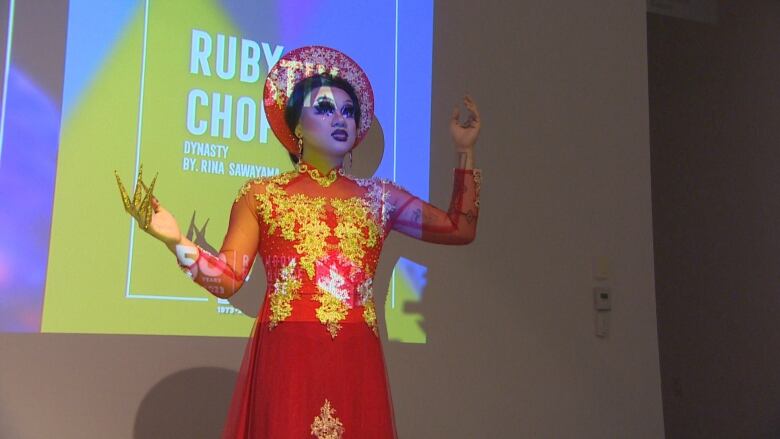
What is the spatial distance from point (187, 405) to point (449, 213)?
122 centimetres

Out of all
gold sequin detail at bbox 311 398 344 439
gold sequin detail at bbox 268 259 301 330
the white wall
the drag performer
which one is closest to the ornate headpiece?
the drag performer

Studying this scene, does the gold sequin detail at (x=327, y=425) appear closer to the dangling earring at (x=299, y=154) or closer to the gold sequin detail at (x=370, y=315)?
the gold sequin detail at (x=370, y=315)

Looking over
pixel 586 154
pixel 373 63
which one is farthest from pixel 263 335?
pixel 586 154

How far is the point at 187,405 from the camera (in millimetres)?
3139

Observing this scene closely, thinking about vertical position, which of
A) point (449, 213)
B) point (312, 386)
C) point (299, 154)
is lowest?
point (312, 386)

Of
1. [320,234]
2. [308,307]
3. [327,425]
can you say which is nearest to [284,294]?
[308,307]

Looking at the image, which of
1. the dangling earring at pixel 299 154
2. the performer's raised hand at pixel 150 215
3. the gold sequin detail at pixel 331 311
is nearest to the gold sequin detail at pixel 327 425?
the gold sequin detail at pixel 331 311

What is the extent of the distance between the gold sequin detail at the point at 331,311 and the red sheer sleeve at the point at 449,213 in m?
0.33

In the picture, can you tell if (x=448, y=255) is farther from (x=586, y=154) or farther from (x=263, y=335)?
(x=263, y=335)

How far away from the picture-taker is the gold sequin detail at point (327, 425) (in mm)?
2219

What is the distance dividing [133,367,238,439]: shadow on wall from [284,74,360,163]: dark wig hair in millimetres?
1089

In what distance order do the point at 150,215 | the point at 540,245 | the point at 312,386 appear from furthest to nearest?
the point at 540,245 < the point at 312,386 < the point at 150,215

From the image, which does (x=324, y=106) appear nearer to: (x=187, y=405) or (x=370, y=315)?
(x=370, y=315)

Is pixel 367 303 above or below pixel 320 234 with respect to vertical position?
below
